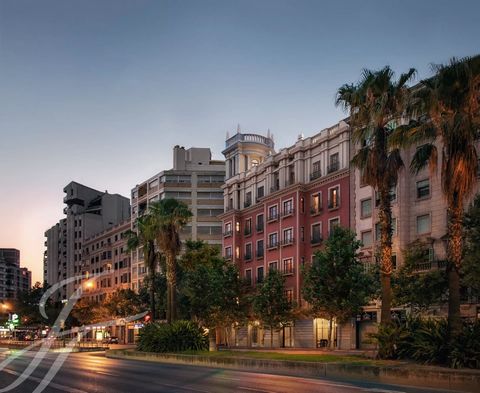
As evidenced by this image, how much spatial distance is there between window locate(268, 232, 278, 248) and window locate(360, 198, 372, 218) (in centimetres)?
1382

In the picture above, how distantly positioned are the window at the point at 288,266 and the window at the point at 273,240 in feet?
8.99

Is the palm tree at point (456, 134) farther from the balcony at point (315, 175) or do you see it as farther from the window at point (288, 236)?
the window at point (288, 236)

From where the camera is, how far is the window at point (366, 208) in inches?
2287

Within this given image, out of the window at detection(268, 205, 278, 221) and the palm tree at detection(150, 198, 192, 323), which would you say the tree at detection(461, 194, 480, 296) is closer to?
the palm tree at detection(150, 198, 192, 323)

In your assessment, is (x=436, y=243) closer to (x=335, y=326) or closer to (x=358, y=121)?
(x=335, y=326)

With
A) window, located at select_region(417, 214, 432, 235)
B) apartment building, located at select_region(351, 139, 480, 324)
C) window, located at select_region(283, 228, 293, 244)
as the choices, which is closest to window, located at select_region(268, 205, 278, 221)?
window, located at select_region(283, 228, 293, 244)

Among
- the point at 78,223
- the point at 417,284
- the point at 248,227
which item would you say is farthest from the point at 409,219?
the point at 78,223

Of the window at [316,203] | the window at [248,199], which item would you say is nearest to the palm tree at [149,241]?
the window at [316,203]

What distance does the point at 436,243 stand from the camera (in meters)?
50.6

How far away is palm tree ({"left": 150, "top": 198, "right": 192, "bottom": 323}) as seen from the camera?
53.3m

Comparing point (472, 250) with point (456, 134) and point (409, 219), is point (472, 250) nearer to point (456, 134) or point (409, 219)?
point (456, 134)

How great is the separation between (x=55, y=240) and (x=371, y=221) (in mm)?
130148

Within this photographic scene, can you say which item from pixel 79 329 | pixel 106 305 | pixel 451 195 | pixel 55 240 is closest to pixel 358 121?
pixel 451 195

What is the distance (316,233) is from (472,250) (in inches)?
1134
